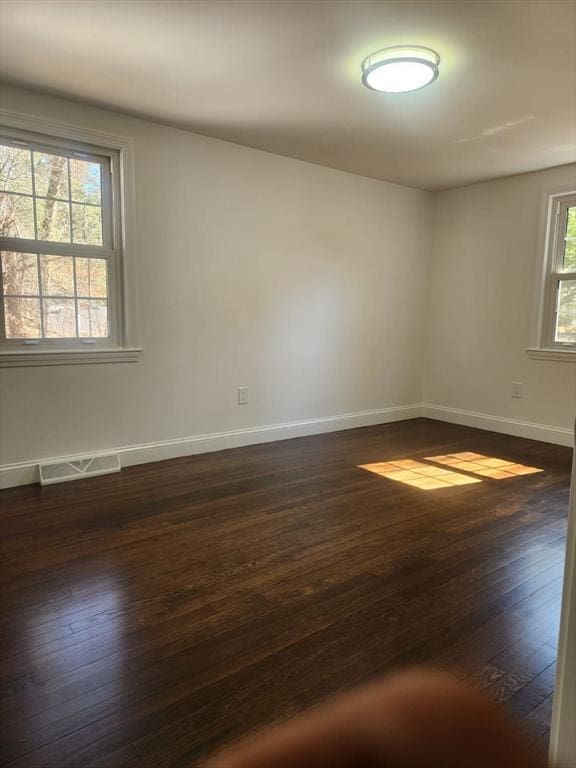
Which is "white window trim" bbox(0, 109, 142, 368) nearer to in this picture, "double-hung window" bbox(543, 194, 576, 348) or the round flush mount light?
the round flush mount light

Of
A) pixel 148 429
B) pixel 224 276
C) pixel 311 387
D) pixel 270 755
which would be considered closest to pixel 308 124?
pixel 224 276

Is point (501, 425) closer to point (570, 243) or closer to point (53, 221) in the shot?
point (570, 243)

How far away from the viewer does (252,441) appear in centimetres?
420

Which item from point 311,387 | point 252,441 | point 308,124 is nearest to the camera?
point 308,124

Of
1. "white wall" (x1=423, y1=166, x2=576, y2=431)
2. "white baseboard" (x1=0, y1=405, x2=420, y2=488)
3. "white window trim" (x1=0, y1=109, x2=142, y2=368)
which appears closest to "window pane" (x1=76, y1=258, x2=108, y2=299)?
"white window trim" (x1=0, y1=109, x2=142, y2=368)

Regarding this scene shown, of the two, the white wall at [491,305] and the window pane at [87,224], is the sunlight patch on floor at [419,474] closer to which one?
the white wall at [491,305]

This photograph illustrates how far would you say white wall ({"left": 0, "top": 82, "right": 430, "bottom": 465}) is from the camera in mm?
3309

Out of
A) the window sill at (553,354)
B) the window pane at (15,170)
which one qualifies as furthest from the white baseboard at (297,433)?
the window pane at (15,170)

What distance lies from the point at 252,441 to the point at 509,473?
80.7 inches

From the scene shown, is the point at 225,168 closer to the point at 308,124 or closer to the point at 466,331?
the point at 308,124

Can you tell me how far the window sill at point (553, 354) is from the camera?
4246mm

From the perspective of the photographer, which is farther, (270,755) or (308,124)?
(308,124)

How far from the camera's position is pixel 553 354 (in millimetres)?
4348

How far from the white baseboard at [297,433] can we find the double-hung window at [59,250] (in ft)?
2.43
